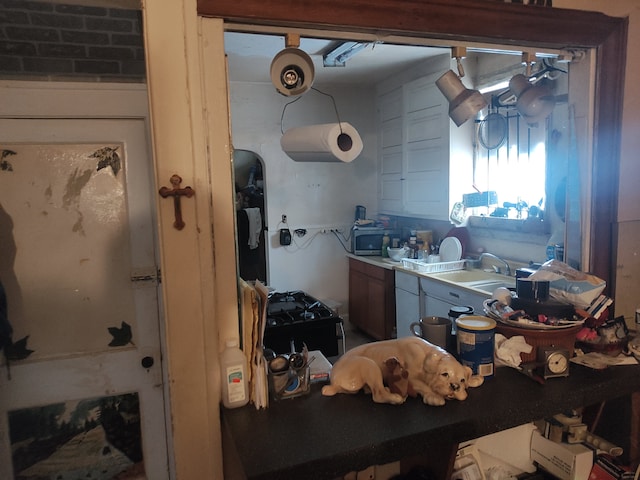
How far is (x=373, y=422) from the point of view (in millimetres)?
1007

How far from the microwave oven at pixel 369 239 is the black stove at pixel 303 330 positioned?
53.1 inches

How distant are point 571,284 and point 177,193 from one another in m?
1.22

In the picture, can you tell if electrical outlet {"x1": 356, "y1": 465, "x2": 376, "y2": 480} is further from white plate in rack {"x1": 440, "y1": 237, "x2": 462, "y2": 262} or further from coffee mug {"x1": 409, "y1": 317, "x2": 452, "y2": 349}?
white plate in rack {"x1": 440, "y1": 237, "x2": 462, "y2": 262}

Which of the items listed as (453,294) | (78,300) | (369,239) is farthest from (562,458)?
(369,239)

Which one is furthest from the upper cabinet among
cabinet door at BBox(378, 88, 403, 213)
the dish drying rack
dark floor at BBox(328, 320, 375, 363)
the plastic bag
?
the plastic bag

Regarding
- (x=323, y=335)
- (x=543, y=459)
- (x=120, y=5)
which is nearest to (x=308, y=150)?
(x=120, y=5)

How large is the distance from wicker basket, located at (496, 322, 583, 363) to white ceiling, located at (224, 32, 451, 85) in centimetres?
194

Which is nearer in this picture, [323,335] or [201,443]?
[201,443]

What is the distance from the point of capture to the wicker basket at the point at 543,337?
1.27 m

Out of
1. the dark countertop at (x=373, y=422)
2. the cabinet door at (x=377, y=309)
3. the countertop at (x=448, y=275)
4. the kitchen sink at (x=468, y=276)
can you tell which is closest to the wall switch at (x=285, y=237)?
the countertop at (x=448, y=275)

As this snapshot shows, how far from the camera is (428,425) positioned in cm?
99

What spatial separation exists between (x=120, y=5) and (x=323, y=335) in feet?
6.65

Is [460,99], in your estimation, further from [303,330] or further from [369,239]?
[369,239]

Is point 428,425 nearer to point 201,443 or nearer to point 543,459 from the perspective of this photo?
point 201,443
